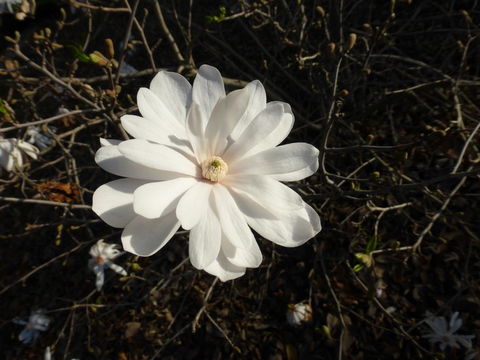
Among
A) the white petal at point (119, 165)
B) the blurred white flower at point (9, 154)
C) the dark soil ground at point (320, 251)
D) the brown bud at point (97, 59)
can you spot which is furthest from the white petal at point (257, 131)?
the blurred white flower at point (9, 154)

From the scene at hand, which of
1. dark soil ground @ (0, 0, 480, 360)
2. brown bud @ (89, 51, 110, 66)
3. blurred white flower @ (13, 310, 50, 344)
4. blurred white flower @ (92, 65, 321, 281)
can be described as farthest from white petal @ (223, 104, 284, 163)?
blurred white flower @ (13, 310, 50, 344)

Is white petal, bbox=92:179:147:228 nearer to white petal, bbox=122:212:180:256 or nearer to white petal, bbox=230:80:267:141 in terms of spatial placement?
white petal, bbox=122:212:180:256

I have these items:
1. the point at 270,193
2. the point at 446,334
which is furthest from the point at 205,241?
the point at 446,334

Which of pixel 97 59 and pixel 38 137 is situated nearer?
pixel 97 59

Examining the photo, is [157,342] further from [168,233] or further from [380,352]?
[168,233]

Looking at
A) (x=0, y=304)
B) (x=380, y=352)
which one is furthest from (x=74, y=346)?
(x=380, y=352)

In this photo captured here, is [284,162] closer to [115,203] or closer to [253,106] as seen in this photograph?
[253,106]

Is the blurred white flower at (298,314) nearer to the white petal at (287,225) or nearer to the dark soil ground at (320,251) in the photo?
the dark soil ground at (320,251)
